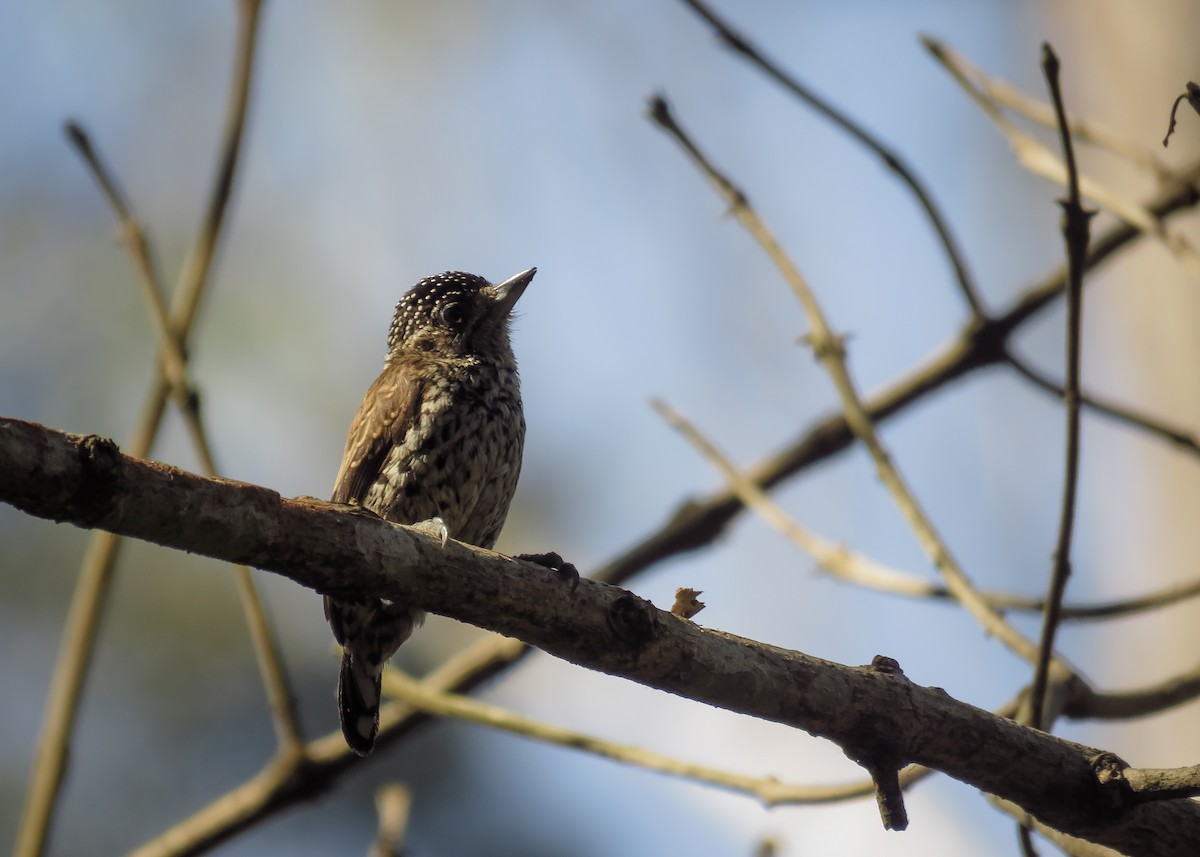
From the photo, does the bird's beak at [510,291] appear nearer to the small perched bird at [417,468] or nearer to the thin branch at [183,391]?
the small perched bird at [417,468]

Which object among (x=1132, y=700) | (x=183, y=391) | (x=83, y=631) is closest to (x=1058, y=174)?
(x=1132, y=700)

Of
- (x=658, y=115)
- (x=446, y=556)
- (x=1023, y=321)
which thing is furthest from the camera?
(x=1023, y=321)

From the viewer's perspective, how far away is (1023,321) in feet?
12.9

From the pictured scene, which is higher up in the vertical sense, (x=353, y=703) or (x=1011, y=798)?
(x=353, y=703)

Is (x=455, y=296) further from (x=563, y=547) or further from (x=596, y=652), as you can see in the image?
(x=563, y=547)

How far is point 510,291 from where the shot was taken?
188 inches

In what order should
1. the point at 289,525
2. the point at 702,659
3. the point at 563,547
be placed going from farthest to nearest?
the point at 563,547
the point at 702,659
the point at 289,525

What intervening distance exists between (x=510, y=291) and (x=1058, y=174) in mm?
2007

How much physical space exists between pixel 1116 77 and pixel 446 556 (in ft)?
16.5

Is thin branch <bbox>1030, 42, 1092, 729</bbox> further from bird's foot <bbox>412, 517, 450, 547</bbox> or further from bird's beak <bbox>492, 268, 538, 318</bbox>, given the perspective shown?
bird's beak <bbox>492, 268, 538, 318</bbox>

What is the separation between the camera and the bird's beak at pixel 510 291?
4781 millimetres

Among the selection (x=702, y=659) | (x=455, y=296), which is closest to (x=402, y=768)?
(x=455, y=296)

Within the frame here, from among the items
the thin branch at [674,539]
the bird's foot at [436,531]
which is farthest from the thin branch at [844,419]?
the bird's foot at [436,531]

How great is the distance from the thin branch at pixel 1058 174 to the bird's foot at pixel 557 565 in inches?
60.4
